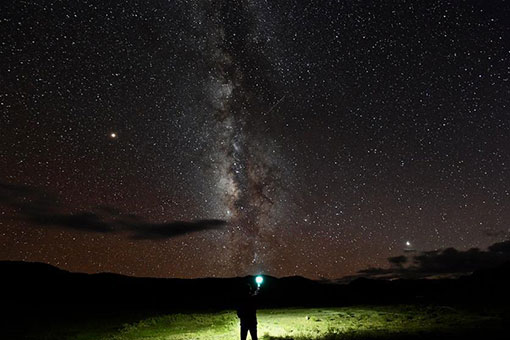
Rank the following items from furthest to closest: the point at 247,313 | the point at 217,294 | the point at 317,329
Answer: the point at 217,294 < the point at 317,329 < the point at 247,313

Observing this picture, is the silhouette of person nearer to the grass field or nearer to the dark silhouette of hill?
the dark silhouette of hill

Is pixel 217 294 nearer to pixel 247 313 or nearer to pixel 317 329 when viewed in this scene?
pixel 317 329

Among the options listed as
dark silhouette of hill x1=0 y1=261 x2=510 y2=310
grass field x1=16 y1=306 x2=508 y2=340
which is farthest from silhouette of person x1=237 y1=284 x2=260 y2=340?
grass field x1=16 y1=306 x2=508 y2=340

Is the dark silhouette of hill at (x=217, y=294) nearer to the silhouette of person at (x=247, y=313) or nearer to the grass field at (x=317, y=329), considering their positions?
the silhouette of person at (x=247, y=313)

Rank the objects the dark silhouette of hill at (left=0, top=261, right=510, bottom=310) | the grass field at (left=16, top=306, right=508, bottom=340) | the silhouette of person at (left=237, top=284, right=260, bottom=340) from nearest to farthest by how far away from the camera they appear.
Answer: the silhouette of person at (left=237, top=284, right=260, bottom=340), the grass field at (left=16, top=306, right=508, bottom=340), the dark silhouette of hill at (left=0, top=261, right=510, bottom=310)

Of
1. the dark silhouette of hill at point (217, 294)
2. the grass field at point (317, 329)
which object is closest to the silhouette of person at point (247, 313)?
the dark silhouette of hill at point (217, 294)

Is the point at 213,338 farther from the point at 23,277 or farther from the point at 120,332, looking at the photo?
the point at 23,277

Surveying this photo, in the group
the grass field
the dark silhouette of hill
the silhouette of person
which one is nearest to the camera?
the silhouette of person

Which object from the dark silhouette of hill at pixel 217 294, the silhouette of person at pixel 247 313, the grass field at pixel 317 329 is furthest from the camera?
the dark silhouette of hill at pixel 217 294

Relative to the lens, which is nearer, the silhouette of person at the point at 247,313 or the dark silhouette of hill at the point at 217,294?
the silhouette of person at the point at 247,313

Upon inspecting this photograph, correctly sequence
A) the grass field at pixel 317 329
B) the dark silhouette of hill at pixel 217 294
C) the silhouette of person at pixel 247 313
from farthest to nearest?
1. the dark silhouette of hill at pixel 217 294
2. the grass field at pixel 317 329
3. the silhouette of person at pixel 247 313

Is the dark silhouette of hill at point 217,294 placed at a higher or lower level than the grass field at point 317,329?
higher

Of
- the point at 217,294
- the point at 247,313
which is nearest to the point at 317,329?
the point at 247,313

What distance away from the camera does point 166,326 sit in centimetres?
2294
